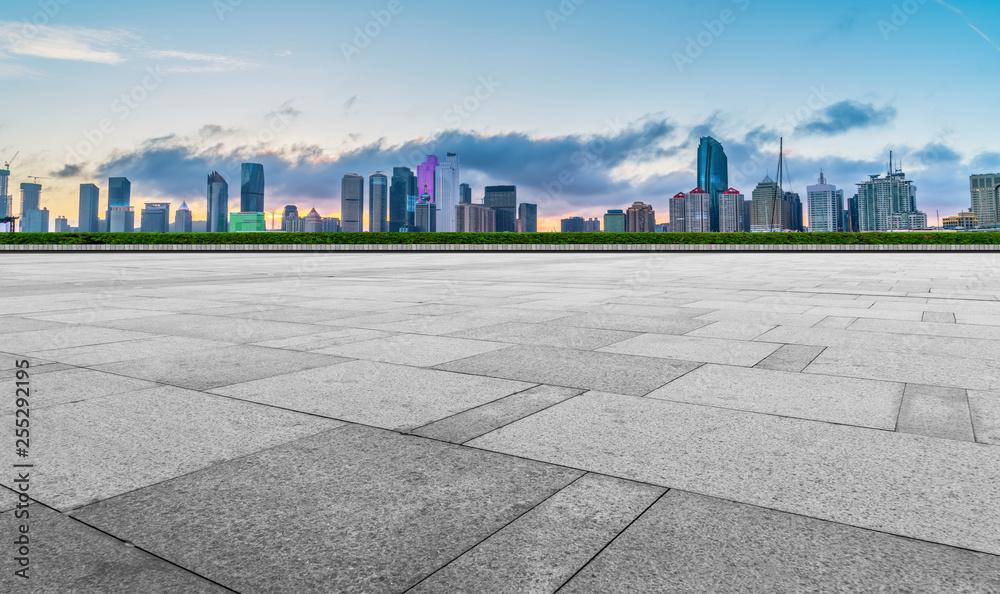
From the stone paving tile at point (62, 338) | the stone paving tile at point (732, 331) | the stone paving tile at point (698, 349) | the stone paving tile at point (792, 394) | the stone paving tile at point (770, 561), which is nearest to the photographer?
the stone paving tile at point (770, 561)

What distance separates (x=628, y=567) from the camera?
2311mm

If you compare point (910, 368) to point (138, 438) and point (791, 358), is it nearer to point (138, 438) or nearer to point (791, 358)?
point (791, 358)

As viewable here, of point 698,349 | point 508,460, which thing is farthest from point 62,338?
point 698,349

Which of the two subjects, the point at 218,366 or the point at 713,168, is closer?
the point at 218,366

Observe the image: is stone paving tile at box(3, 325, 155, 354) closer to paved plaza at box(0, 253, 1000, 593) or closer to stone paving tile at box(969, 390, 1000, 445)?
paved plaza at box(0, 253, 1000, 593)

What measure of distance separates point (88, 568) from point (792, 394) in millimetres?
4323

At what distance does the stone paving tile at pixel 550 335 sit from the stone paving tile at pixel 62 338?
378 centimetres

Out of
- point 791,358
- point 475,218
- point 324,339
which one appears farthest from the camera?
point 475,218

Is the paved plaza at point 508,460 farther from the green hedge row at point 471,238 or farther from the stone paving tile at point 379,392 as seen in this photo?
the green hedge row at point 471,238

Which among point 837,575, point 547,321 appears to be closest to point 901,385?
point 837,575

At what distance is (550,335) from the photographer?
7336mm

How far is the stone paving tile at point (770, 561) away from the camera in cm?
220

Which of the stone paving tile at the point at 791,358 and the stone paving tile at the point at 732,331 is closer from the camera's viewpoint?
the stone paving tile at the point at 791,358

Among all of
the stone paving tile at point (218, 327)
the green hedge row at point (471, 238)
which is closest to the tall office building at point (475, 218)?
the green hedge row at point (471, 238)
